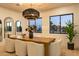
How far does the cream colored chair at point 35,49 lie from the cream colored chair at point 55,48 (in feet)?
0.58

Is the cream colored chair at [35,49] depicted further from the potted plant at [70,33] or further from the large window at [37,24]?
the potted plant at [70,33]

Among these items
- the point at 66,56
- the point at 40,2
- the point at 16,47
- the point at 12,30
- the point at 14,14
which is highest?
the point at 40,2

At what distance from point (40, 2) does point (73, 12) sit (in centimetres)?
65

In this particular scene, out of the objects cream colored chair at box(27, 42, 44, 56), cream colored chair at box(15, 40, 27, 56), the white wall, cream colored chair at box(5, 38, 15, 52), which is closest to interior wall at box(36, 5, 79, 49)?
the white wall

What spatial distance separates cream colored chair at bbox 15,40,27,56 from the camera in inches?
90.4

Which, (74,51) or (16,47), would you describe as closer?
(74,51)

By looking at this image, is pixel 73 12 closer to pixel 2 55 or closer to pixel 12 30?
pixel 12 30

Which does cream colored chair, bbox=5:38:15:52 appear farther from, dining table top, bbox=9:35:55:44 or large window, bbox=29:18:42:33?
large window, bbox=29:18:42:33

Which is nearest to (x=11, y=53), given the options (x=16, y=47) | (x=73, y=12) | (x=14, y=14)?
(x=16, y=47)

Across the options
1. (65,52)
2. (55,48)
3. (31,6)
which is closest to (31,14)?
(31,6)

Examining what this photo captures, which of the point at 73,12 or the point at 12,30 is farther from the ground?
the point at 73,12

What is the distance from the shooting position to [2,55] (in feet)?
7.34

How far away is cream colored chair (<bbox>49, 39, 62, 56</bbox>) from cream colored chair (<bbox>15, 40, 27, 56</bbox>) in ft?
1.66

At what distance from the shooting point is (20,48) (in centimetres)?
237
